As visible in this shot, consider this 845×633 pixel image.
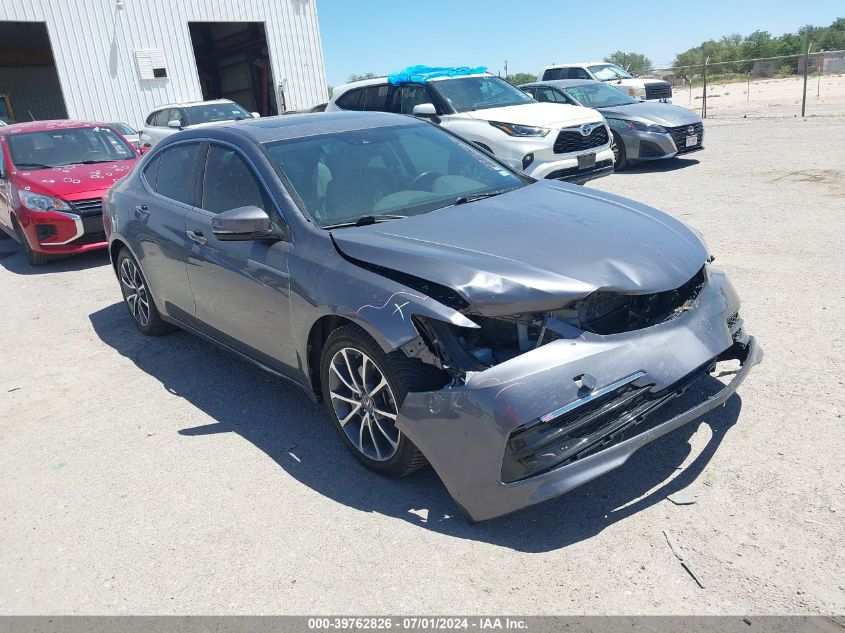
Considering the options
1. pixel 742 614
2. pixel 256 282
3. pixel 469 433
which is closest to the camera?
pixel 742 614

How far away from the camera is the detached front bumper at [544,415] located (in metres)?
2.68

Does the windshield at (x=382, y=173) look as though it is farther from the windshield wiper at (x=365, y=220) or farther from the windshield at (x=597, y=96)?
the windshield at (x=597, y=96)

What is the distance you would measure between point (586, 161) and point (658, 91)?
34.7ft

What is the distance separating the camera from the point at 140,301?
18.6 ft

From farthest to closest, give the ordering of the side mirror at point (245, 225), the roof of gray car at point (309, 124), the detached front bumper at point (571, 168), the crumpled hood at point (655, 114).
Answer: the crumpled hood at point (655, 114)
the detached front bumper at point (571, 168)
the roof of gray car at point (309, 124)
the side mirror at point (245, 225)

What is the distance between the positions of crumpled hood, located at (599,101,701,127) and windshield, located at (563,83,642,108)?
1.71ft

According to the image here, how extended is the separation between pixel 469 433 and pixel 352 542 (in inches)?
29.7

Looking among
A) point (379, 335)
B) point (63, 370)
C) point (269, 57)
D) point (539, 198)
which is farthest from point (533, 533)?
point (269, 57)

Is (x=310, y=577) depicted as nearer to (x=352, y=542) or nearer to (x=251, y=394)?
(x=352, y=542)

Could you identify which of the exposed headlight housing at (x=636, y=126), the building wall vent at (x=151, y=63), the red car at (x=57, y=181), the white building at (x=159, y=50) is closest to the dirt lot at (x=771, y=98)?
the exposed headlight housing at (x=636, y=126)

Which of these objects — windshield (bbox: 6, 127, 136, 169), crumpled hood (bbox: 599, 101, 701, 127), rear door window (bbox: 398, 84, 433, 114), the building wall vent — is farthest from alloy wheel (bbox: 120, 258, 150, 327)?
the building wall vent

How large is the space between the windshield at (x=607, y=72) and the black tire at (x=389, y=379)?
15.1 m

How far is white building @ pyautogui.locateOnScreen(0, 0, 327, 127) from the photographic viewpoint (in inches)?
709

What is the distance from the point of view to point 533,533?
2914mm
